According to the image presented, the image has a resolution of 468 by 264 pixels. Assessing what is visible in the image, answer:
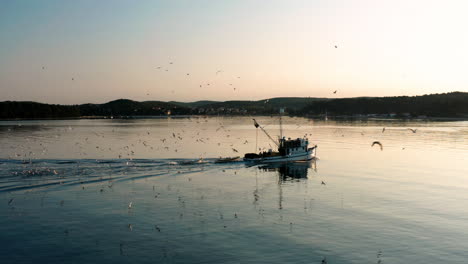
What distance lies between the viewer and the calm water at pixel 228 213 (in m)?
23.1

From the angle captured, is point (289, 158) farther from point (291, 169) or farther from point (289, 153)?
point (291, 169)

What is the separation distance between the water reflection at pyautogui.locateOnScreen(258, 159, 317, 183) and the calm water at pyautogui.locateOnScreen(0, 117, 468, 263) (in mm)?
409

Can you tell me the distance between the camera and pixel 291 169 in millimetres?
59062

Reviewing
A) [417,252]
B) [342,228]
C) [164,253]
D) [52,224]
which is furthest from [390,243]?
[52,224]

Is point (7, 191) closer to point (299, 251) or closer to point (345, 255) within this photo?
point (299, 251)

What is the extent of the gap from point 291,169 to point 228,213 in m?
29.1

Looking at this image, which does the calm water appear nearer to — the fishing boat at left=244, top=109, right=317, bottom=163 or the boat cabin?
the fishing boat at left=244, top=109, right=317, bottom=163

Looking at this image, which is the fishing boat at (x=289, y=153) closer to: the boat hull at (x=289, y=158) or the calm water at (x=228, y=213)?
the boat hull at (x=289, y=158)

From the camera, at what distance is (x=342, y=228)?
27.6m

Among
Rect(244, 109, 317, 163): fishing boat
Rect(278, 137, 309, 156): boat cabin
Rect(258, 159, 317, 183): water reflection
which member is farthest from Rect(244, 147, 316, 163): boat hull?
Rect(258, 159, 317, 183): water reflection

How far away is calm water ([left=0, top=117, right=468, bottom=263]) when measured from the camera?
23.1 metres

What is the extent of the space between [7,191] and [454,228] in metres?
39.4

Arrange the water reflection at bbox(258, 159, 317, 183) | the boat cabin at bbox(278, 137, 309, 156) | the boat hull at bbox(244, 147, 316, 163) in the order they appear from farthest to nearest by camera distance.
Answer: the boat cabin at bbox(278, 137, 309, 156)
the boat hull at bbox(244, 147, 316, 163)
the water reflection at bbox(258, 159, 317, 183)

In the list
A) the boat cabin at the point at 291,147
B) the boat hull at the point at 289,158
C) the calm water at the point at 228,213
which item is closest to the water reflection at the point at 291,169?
the calm water at the point at 228,213
